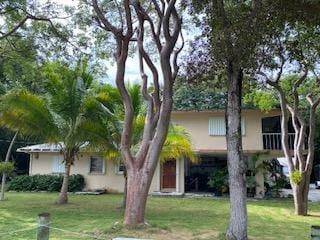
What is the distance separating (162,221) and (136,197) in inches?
81.8

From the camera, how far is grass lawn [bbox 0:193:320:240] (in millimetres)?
10617

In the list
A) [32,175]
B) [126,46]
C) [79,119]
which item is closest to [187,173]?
[32,175]

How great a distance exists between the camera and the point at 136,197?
11.2 metres

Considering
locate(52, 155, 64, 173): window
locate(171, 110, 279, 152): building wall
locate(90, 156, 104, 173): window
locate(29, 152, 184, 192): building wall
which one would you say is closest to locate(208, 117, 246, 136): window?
locate(171, 110, 279, 152): building wall

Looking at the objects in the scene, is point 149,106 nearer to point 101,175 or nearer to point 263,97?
point 263,97

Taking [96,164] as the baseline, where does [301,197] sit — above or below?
below

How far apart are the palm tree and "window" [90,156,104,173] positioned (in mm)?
8788

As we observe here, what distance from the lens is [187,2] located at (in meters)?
11.2

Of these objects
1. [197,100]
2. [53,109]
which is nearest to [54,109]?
[53,109]

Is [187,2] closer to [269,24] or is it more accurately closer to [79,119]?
[269,24]

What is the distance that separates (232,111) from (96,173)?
60.1 feet

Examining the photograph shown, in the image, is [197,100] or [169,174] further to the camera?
[197,100]

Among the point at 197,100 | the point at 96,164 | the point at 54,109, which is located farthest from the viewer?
the point at 96,164

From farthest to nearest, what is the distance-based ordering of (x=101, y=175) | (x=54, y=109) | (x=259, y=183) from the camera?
(x=101, y=175) → (x=259, y=183) → (x=54, y=109)
